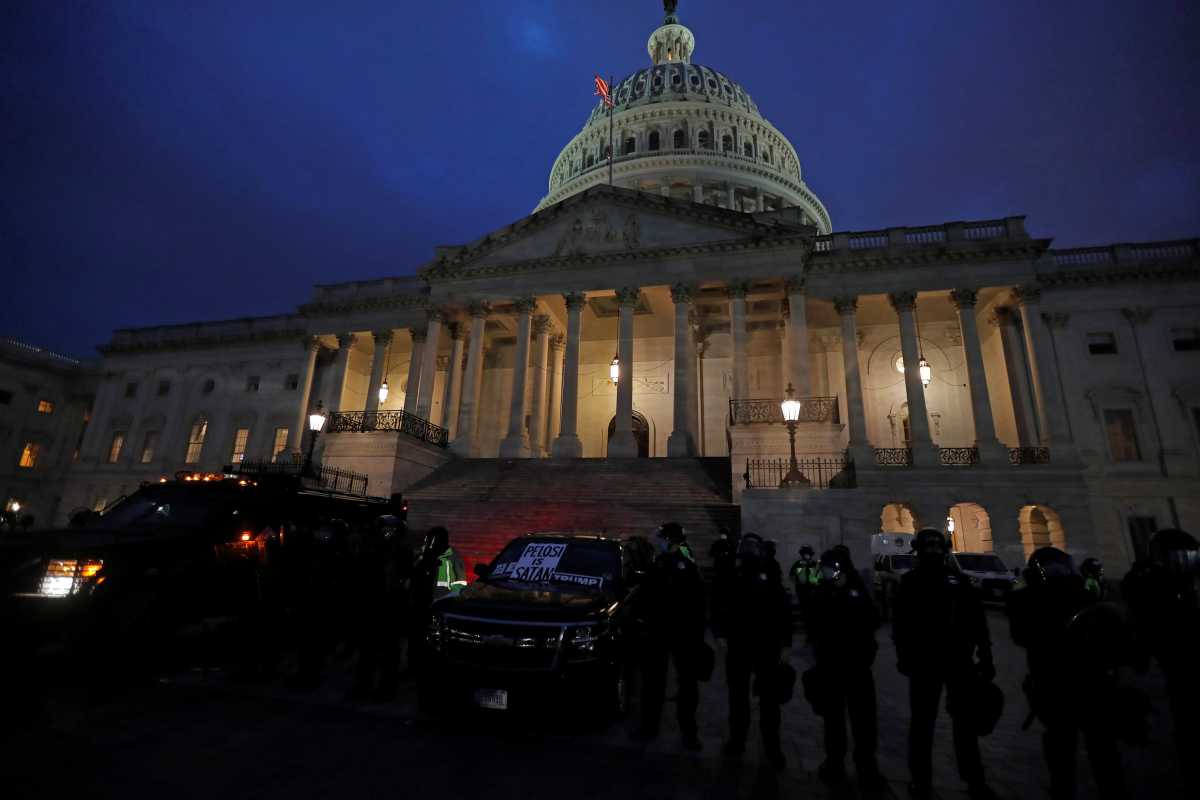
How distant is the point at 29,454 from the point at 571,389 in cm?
4594

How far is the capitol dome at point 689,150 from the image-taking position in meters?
47.6

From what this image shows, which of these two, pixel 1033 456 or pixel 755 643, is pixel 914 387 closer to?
pixel 1033 456

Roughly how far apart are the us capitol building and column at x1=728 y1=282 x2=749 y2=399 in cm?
11

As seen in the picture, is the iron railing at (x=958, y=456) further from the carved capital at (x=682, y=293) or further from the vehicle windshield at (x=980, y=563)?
the carved capital at (x=682, y=293)

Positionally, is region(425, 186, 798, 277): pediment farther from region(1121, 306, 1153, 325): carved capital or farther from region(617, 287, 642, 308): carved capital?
region(1121, 306, 1153, 325): carved capital

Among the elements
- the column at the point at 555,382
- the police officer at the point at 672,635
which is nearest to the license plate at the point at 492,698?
the police officer at the point at 672,635

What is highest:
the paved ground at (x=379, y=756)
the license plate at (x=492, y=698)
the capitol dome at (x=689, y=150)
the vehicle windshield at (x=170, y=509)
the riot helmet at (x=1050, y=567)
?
the capitol dome at (x=689, y=150)

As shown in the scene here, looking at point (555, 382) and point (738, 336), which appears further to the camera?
point (555, 382)

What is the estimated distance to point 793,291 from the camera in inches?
961

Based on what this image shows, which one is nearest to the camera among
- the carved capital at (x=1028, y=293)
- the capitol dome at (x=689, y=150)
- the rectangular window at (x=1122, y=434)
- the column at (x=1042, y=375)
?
the column at (x=1042, y=375)

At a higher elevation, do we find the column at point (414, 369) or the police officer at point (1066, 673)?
the column at point (414, 369)

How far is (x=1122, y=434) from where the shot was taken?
81.1 ft

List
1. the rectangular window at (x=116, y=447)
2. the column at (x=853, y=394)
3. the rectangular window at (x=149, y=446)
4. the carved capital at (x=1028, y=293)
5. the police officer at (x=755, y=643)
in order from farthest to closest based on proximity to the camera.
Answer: the rectangular window at (x=116, y=447) → the rectangular window at (x=149, y=446) → the carved capital at (x=1028, y=293) → the column at (x=853, y=394) → the police officer at (x=755, y=643)

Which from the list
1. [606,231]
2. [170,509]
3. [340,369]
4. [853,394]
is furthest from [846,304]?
[340,369]
